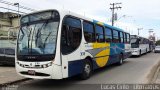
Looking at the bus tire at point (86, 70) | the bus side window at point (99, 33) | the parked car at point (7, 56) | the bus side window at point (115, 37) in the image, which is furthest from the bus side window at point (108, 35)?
the parked car at point (7, 56)

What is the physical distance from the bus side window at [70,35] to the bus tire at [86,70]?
130cm

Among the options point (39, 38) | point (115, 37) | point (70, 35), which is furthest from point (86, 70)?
point (115, 37)

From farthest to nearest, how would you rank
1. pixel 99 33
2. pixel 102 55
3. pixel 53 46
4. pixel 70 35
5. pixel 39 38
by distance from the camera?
1. pixel 102 55
2. pixel 99 33
3. pixel 70 35
4. pixel 39 38
5. pixel 53 46

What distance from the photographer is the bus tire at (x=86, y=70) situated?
36.0 feet

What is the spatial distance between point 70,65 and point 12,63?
8411 millimetres

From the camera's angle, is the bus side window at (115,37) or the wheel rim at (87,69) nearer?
the wheel rim at (87,69)

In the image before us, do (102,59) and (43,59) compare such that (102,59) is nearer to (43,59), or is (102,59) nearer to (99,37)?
(99,37)

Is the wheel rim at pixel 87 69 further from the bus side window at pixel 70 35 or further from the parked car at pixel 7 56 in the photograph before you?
the parked car at pixel 7 56

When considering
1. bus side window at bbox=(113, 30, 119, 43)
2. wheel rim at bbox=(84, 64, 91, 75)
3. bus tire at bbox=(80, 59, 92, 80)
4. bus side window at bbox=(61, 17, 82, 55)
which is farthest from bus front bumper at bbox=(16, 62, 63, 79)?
bus side window at bbox=(113, 30, 119, 43)

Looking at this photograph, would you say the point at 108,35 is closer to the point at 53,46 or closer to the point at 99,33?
the point at 99,33

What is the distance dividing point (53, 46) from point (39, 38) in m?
0.71

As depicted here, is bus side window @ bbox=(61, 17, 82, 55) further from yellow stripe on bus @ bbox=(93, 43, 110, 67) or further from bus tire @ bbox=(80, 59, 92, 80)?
yellow stripe on bus @ bbox=(93, 43, 110, 67)

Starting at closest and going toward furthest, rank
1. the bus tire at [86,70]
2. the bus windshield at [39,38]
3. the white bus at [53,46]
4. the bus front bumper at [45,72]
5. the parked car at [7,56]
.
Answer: the bus front bumper at [45,72], the white bus at [53,46], the bus windshield at [39,38], the bus tire at [86,70], the parked car at [7,56]

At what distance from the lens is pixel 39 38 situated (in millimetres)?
9266
